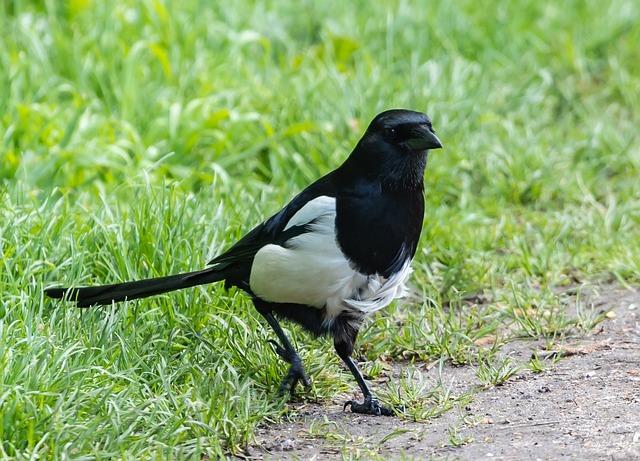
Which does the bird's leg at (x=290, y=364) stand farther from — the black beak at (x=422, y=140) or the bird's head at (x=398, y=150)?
the black beak at (x=422, y=140)

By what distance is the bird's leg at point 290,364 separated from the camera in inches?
137

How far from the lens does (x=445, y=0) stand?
6809 millimetres

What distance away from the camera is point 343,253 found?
330cm

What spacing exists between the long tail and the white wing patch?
20 centimetres

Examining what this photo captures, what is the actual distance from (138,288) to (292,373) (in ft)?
1.97

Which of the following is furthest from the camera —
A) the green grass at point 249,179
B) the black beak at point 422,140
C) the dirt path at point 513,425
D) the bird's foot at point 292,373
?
the bird's foot at point 292,373

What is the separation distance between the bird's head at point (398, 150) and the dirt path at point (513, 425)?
0.72m

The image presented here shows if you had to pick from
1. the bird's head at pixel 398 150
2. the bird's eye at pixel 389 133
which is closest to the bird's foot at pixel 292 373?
the bird's head at pixel 398 150

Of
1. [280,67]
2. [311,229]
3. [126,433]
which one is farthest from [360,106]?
[126,433]

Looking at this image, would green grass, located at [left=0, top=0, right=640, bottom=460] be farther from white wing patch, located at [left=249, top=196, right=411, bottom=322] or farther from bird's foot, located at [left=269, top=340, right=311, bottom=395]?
white wing patch, located at [left=249, top=196, right=411, bottom=322]

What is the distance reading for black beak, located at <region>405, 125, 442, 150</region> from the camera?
3.38 meters

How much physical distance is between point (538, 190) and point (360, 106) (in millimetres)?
1008

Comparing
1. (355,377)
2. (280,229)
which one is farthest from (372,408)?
(280,229)

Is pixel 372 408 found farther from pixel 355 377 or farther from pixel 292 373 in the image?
pixel 292 373
